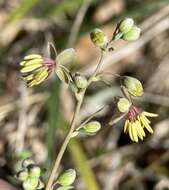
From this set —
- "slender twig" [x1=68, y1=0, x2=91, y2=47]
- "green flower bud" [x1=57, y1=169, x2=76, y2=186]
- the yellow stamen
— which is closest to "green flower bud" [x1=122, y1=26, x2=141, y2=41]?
the yellow stamen

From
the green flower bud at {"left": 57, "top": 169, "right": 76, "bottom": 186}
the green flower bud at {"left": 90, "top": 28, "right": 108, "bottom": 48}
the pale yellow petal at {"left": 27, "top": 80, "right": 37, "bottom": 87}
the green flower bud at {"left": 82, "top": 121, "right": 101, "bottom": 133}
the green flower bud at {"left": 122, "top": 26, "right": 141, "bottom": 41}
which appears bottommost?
the green flower bud at {"left": 57, "top": 169, "right": 76, "bottom": 186}

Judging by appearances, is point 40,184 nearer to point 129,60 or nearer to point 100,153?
point 100,153

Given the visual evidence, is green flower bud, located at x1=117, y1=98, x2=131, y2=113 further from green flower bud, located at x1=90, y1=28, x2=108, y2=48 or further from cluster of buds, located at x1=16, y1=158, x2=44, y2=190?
cluster of buds, located at x1=16, y1=158, x2=44, y2=190

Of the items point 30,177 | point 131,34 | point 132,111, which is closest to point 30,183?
point 30,177

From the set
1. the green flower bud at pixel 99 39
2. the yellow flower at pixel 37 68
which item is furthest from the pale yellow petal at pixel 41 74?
the green flower bud at pixel 99 39

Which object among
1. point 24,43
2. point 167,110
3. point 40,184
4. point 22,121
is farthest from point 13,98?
point 40,184
